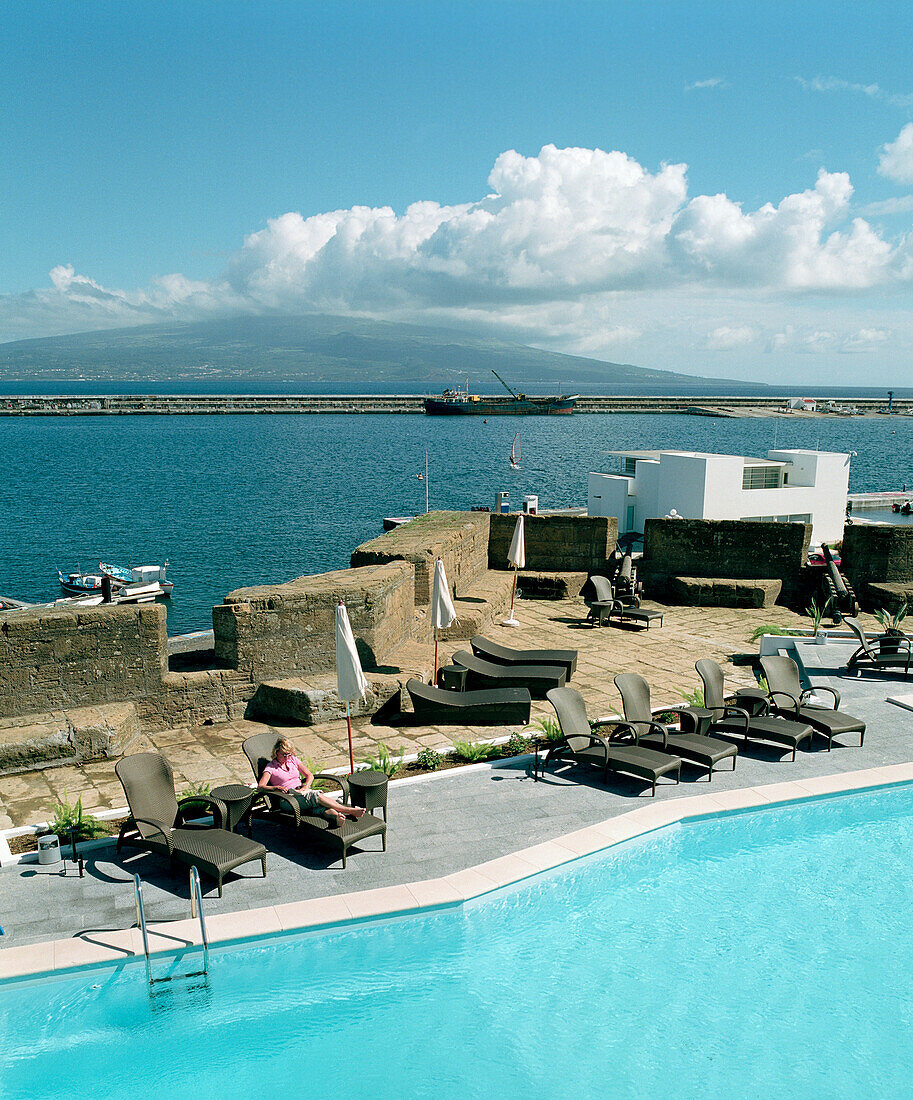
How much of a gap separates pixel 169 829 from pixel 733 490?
935 inches

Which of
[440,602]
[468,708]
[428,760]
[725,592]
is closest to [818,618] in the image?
[725,592]

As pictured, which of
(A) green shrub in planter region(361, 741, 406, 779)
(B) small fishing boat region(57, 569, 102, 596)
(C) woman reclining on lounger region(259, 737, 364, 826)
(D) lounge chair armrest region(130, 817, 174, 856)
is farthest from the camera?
(B) small fishing boat region(57, 569, 102, 596)

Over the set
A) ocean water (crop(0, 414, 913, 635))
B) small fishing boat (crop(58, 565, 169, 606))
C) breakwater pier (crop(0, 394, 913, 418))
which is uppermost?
breakwater pier (crop(0, 394, 913, 418))

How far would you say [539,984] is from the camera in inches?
245

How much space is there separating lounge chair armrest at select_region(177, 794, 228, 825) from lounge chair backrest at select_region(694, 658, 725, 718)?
239 inches

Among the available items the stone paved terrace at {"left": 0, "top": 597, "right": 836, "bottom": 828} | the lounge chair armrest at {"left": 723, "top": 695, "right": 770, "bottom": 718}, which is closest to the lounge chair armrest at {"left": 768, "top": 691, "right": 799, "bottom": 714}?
the lounge chair armrest at {"left": 723, "top": 695, "right": 770, "bottom": 718}

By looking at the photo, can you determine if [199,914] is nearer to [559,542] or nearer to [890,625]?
[890,625]

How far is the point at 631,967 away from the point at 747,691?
217 inches

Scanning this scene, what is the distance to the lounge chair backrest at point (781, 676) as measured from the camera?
37.1 ft

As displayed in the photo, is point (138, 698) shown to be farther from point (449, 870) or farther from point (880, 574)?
point (880, 574)

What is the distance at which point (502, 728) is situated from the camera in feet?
36.3

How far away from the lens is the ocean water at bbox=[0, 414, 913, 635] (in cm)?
4609

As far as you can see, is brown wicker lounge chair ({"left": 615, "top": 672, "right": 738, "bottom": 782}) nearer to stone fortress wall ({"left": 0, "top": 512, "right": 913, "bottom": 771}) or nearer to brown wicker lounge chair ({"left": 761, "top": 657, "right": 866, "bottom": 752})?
brown wicker lounge chair ({"left": 761, "top": 657, "right": 866, "bottom": 752})

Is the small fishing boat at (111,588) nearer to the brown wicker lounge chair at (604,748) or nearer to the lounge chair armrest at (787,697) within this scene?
the brown wicker lounge chair at (604,748)
